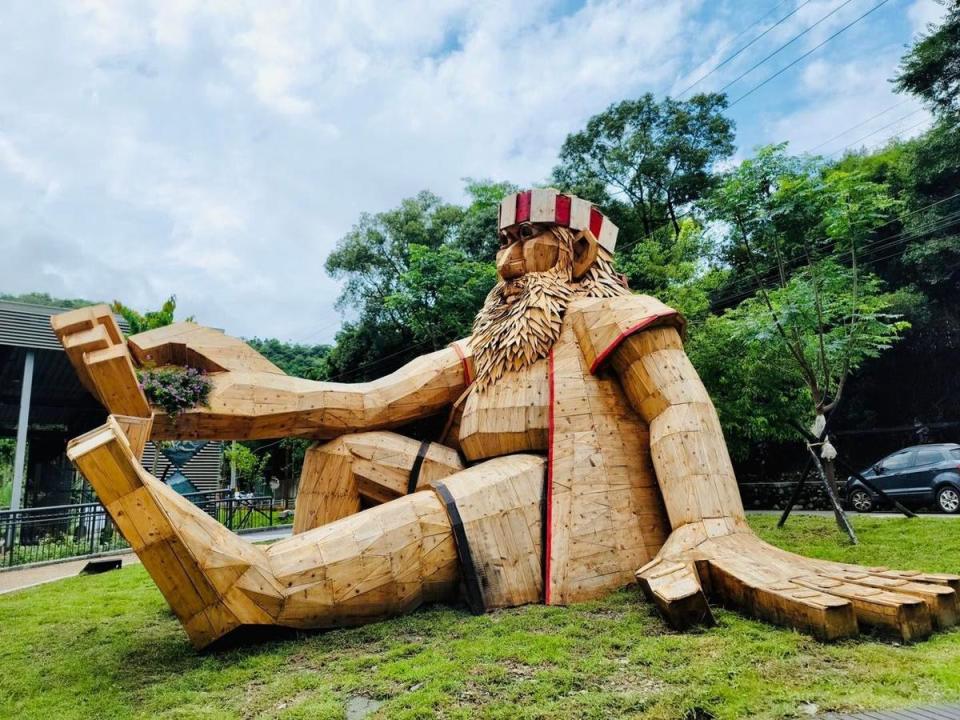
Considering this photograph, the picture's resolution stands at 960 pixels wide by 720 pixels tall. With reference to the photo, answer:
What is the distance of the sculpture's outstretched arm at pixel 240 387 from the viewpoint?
12.2 ft

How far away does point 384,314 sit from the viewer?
22.1 m

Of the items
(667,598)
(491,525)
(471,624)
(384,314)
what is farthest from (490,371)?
(384,314)

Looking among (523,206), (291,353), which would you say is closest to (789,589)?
(523,206)

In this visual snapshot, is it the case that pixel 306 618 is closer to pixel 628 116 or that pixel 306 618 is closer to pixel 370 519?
pixel 370 519

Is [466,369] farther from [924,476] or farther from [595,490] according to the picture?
[924,476]

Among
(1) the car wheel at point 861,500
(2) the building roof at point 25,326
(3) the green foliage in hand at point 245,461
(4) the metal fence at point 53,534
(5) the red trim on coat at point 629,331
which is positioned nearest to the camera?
(5) the red trim on coat at point 629,331

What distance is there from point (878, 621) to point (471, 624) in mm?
1930

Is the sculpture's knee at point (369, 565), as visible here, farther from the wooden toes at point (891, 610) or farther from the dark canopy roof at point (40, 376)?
the dark canopy roof at point (40, 376)

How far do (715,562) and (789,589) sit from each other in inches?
14.5

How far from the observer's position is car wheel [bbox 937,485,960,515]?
9.95 m

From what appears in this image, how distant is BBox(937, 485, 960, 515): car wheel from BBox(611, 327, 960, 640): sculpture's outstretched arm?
865cm

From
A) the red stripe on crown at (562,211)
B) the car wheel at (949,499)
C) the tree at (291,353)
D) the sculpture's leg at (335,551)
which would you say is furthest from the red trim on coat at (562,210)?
the tree at (291,353)

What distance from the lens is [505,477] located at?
3.98m

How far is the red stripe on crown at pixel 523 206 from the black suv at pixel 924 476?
8.24 metres
